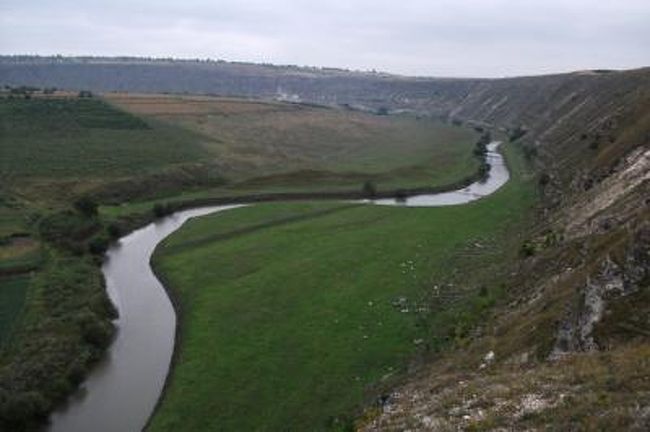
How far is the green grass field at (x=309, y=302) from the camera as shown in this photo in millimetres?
38125

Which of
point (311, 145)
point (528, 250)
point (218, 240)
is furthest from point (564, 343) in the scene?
point (311, 145)

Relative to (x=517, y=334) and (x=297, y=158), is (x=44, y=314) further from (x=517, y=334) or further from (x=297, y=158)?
(x=297, y=158)

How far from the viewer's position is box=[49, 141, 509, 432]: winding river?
124ft

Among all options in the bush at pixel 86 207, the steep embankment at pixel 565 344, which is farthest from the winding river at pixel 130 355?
the steep embankment at pixel 565 344

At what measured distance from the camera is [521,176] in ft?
338

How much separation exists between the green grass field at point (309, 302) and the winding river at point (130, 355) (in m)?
1.25

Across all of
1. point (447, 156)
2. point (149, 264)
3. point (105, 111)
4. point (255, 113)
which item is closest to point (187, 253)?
point (149, 264)

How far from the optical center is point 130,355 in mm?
44969

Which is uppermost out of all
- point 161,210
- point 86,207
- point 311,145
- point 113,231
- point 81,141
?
point 81,141

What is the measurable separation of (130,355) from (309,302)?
13.0 m

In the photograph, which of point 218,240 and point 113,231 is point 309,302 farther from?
point 113,231

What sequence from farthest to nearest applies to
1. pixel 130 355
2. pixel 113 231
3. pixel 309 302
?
pixel 113 231 → pixel 309 302 → pixel 130 355

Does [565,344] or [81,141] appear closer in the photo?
[565,344]

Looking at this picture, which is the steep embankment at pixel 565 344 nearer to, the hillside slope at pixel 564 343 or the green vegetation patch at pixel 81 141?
the hillside slope at pixel 564 343
